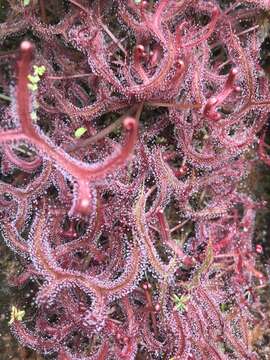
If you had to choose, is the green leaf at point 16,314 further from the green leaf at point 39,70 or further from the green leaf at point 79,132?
the green leaf at point 39,70

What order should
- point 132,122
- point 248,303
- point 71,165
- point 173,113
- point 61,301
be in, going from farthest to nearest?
point 248,303
point 173,113
point 61,301
point 71,165
point 132,122

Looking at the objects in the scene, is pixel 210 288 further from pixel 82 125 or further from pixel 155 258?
pixel 82 125

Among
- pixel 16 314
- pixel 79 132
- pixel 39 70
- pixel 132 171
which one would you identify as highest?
pixel 39 70

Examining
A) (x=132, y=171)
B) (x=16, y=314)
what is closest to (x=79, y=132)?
(x=132, y=171)

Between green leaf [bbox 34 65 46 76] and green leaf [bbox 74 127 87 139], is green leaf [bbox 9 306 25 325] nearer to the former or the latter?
green leaf [bbox 74 127 87 139]

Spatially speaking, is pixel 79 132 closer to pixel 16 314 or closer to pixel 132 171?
pixel 132 171

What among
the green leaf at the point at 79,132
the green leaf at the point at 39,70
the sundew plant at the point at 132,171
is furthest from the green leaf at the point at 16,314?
the green leaf at the point at 39,70

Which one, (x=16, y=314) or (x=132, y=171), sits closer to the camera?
(x=16, y=314)

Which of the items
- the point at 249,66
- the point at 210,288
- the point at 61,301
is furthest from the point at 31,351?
the point at 249,66

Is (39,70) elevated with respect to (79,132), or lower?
elevated
